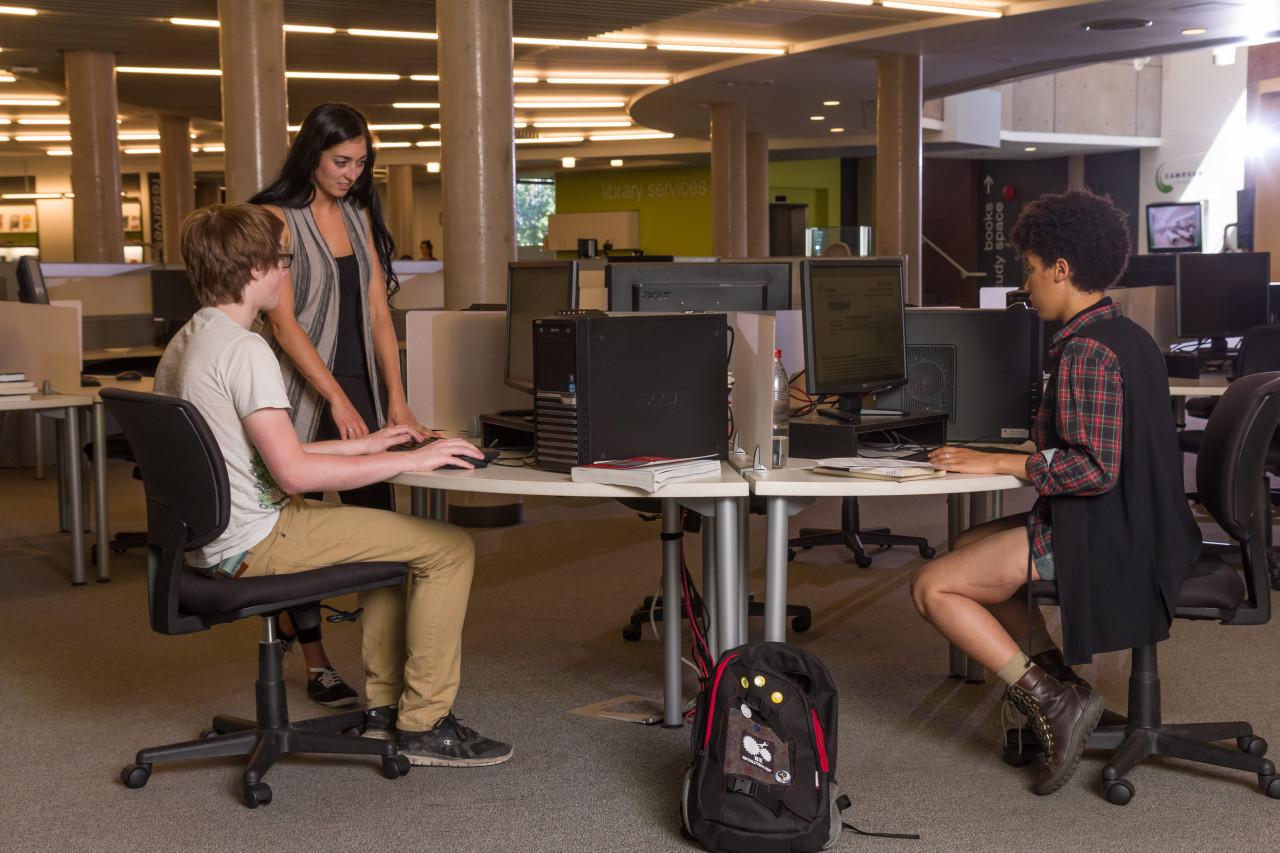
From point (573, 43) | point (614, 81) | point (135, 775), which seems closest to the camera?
point (135, 775)

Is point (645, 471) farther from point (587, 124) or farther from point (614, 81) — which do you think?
point (587, 124)

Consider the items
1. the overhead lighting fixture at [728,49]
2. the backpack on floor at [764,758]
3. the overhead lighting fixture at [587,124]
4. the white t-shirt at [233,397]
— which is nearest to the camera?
the backpack on floor at [764,758]

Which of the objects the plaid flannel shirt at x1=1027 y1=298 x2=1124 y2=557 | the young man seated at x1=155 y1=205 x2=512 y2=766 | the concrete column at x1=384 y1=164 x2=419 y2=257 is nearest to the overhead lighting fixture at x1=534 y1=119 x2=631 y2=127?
the concrete column at x1=384 y1=164 x2=419 y2=257

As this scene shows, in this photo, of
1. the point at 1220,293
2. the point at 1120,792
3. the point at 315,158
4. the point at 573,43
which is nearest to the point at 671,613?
the point at 1120,792

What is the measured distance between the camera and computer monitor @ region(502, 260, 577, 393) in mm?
3072

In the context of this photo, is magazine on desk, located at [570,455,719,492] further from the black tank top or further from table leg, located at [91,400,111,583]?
table leg, located at [91,400,111,583]

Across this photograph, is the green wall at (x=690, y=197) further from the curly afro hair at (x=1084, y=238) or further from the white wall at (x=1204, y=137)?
the curly afro hair at (x=1084, y=238)

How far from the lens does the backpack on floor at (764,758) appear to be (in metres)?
2.30

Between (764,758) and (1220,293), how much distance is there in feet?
15.4

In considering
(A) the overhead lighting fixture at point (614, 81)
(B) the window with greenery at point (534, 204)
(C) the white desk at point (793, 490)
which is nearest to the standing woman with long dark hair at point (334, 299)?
(C) the white desk at point (793, 490)

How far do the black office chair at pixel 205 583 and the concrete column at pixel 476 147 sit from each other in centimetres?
328

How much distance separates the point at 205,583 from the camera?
8.05 ft

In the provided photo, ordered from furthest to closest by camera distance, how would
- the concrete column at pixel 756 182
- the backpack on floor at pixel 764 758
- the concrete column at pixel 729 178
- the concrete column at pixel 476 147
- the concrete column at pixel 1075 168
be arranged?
1. the concrete column at pixel 1075 168
2. the concrete column at pixel 756 182
3. the concrete column at pixel 729 178
4. the concrete column at pixel 476 147
5. the backpack on floor at pixel 764 758

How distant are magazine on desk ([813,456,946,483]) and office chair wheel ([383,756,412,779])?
3.82 feet
